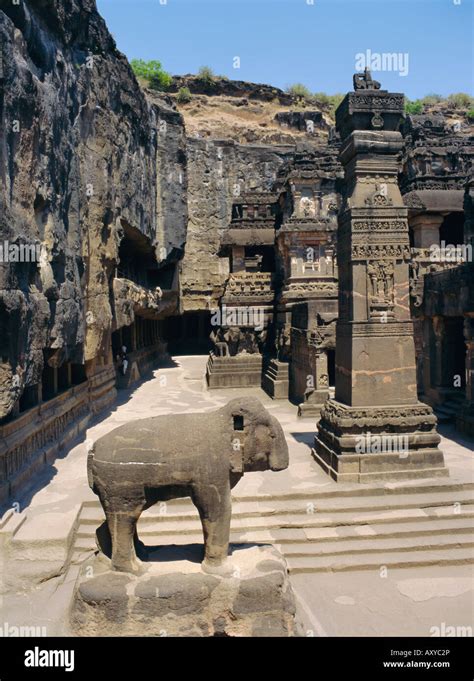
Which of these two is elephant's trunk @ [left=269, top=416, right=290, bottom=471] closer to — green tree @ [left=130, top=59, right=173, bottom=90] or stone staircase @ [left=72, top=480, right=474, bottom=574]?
stone staircase @ [left=72, top=480, right=474, bottom=574]

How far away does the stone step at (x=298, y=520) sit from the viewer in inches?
257

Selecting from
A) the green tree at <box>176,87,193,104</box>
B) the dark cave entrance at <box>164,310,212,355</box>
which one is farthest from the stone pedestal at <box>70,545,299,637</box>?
the green tree at <box>176,87,193,104</box>

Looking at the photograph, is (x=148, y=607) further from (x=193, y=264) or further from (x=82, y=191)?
(x=193, y=264)

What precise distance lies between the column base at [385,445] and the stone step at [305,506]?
504mm

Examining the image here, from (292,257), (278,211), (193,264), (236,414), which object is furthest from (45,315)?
(193,264)

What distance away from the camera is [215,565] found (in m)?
4.59

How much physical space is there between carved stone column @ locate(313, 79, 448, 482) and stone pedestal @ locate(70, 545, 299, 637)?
12.1ft

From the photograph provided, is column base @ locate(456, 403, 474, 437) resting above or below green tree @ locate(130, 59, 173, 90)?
below

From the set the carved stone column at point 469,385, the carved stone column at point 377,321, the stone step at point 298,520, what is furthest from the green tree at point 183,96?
the stone step at point 298,520

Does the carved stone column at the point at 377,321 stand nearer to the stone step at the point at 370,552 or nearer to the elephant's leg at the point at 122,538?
the stone step at the point at 370,552

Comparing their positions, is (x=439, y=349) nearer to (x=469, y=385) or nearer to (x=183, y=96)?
(x=469, y=385)

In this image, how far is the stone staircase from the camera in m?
6.06

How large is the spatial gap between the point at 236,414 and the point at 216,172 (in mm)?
32865

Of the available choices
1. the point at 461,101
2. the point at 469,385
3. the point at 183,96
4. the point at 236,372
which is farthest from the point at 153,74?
the point at 469,385
